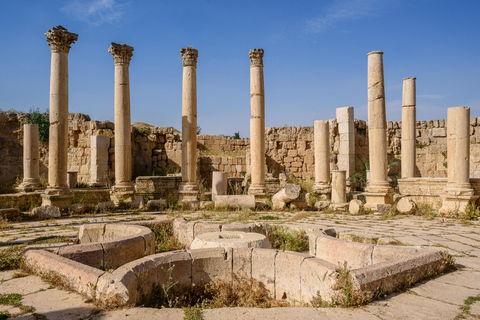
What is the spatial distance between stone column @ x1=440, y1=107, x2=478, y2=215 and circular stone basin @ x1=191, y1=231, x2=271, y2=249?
814 cm

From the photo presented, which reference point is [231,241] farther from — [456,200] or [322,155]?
[322,155]

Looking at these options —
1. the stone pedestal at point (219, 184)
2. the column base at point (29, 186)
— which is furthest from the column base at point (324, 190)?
the column base at point (29, 186)

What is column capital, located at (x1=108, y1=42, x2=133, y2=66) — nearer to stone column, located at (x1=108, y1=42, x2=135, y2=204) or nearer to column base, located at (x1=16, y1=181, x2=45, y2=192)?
stone column, located at (x1=108, y1=42, x2=135, y2=204)

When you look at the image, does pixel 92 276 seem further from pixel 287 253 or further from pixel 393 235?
pixel 393 235

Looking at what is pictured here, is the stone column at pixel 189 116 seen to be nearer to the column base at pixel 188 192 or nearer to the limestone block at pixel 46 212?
the column base at pixel 188 192

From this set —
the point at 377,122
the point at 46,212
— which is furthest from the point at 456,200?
the point at 46,212

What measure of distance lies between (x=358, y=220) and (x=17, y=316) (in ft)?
30.7

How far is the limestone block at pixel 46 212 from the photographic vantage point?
11531mm

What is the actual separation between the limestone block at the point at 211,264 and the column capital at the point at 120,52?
36.7ft

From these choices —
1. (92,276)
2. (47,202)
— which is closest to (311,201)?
(47,202)

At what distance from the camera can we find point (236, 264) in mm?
5391

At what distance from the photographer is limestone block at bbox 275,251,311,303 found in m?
4.92

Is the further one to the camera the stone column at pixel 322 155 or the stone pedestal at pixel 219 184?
the stone column at pixel 322 155

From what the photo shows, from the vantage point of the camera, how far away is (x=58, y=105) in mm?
12891
